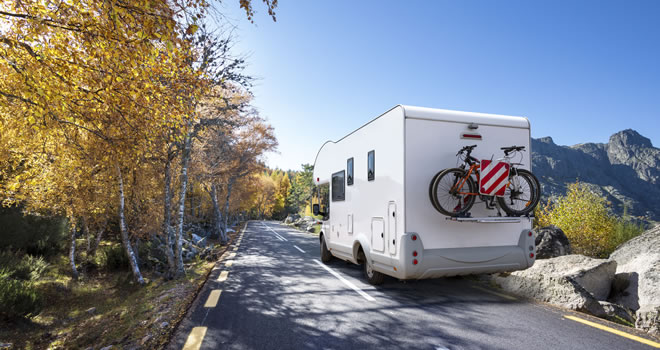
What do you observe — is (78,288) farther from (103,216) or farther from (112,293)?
(103,216)

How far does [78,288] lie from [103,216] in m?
2.32

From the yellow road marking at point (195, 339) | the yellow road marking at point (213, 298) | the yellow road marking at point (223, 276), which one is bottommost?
the yellow road marking at point (223, 276)

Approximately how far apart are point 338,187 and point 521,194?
3.84m

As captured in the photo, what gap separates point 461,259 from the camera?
4.86 metres

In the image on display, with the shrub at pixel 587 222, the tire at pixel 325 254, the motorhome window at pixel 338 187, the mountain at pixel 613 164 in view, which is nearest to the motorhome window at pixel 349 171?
the motorhome window at pixel 338 187

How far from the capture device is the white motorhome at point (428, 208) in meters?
4.77

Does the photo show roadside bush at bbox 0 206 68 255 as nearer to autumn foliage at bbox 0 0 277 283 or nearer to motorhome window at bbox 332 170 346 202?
autumn foliage at bbox 0 0 277 283

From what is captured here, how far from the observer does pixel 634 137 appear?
481ft

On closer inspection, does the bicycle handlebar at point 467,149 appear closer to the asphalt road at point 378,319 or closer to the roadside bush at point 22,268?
the asphalt road at point 378,319

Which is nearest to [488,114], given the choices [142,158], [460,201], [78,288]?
[460,201]

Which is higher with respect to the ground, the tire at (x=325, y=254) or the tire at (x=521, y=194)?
the tire at (x=521, y=194)

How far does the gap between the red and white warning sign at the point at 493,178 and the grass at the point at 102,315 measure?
15.1 feet

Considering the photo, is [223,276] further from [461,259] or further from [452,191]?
[452,191]

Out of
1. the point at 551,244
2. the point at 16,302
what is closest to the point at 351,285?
the point at 551,244
